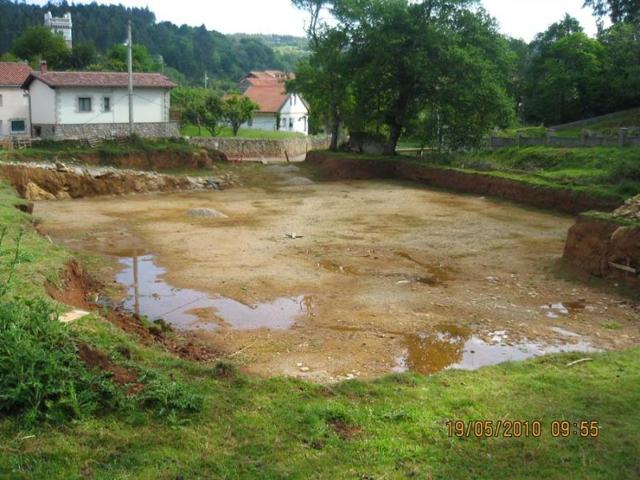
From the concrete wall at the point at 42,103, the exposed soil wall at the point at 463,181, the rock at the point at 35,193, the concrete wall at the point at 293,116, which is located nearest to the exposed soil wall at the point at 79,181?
the rock at the point at 35,193

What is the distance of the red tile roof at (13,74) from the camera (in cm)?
4350

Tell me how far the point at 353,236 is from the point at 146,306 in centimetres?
951

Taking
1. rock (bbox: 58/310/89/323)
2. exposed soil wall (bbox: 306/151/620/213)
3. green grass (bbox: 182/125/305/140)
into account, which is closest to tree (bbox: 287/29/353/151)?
exposed soil wall (bbox: 306/151/620/213)

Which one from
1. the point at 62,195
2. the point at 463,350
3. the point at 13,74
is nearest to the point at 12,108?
the point at 13,74

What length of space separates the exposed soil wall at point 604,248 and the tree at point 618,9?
129 ft

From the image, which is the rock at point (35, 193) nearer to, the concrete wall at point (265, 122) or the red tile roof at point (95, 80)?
the red tile roof at point (95, 80)

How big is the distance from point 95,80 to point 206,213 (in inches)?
743

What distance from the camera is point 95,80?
39062 millimetres

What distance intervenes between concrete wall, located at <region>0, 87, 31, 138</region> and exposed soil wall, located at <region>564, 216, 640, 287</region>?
125 ft

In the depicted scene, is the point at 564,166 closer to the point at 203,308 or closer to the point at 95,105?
the point at 203,308

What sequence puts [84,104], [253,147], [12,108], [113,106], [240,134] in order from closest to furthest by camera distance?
[84,104] < [113,106] < [12,108] < [253,147] < [240,134]

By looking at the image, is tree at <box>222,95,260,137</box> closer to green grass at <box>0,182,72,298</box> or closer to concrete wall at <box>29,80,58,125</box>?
concrete wall at <box>29,80,58,125</box>

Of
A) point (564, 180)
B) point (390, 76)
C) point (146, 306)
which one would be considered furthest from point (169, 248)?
point (390, 76)

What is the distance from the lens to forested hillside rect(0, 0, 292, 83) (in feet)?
321
